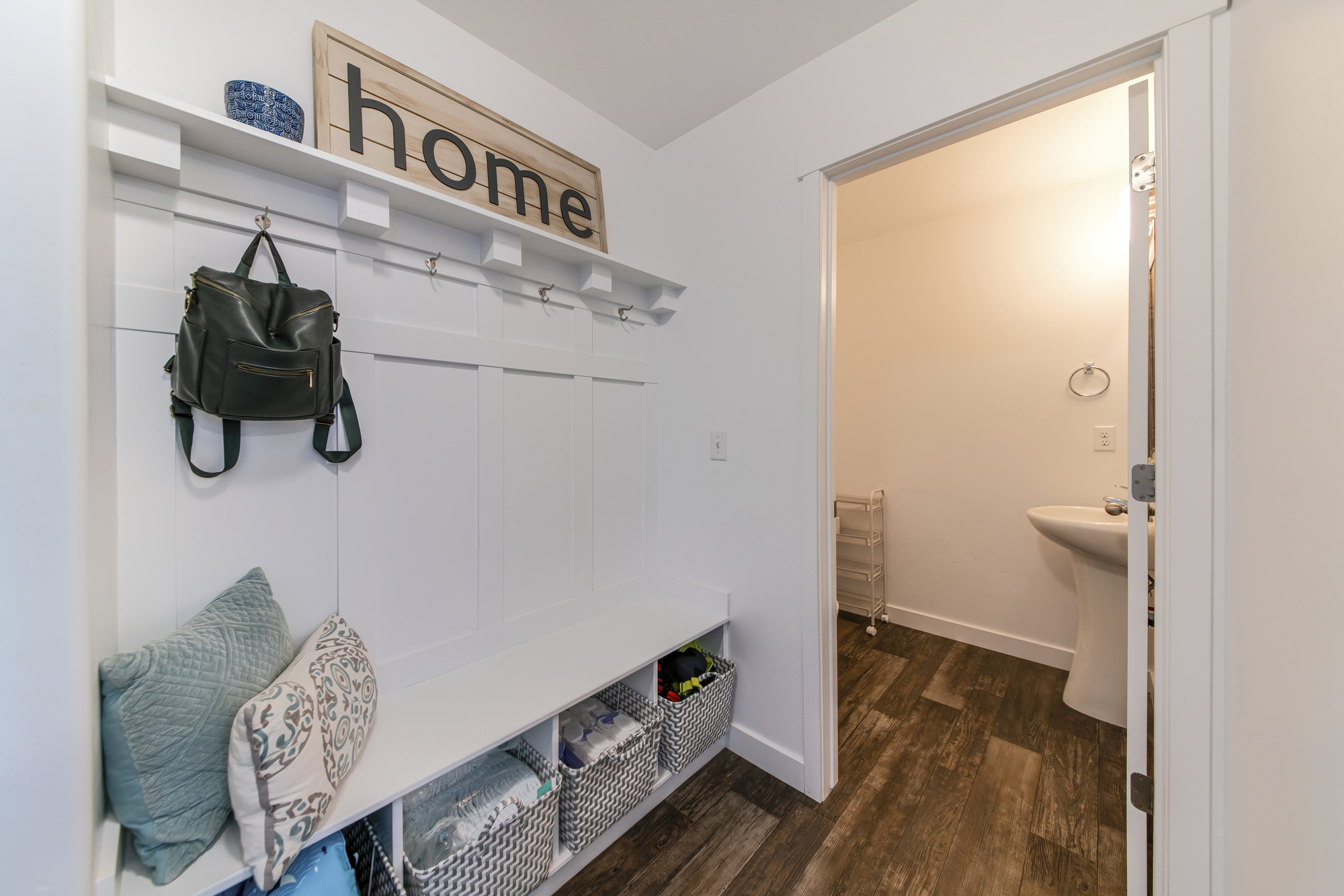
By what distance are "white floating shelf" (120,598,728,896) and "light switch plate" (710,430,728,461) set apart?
60 cm

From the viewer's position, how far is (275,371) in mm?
998

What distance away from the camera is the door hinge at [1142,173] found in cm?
109

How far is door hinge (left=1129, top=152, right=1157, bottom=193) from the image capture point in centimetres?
109

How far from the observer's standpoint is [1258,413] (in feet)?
2.69

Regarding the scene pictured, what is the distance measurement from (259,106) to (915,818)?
2.56 metres

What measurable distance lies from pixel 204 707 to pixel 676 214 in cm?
202

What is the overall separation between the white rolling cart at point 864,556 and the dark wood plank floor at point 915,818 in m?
0.81

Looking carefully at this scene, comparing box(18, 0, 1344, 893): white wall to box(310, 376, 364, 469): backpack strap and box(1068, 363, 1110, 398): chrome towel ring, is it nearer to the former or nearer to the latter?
box(310, 376, 364, 469): backpack strap

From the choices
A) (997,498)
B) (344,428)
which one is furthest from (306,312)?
(997,498)

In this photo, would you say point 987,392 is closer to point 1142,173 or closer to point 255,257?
point 1142,173

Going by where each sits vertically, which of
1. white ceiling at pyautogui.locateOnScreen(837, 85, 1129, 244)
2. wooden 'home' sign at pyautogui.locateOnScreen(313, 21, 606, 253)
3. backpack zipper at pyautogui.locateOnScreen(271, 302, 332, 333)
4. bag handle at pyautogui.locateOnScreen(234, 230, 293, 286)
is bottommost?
backpack zipper at pyautogui.locateOnScreen(271, 302, 332, 333)

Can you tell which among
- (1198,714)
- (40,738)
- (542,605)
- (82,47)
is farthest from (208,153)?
(1198,714)

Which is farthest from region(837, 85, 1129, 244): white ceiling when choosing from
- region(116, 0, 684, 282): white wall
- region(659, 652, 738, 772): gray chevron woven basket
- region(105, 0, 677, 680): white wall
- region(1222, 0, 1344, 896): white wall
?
region(659, 652, 738, 772): gray chevron woven basket

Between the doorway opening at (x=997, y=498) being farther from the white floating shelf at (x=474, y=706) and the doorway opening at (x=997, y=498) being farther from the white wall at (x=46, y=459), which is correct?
the white wall at (x=46, y=459)
